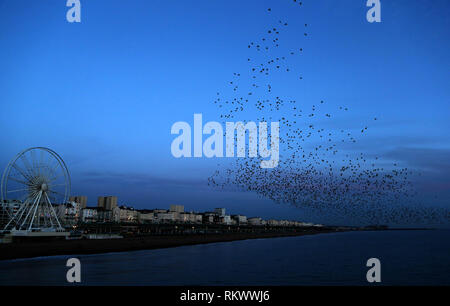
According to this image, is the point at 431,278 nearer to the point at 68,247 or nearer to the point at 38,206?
the point at 68,247

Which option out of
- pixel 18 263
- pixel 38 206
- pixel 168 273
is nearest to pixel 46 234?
pixel 38 206

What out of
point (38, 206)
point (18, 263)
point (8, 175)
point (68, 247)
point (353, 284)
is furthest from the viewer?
point (38, 206)

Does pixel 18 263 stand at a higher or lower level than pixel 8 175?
lower

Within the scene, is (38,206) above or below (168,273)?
above
